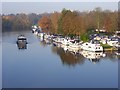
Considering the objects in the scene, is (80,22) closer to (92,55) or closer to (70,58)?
(92,55)

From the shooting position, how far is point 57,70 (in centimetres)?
753

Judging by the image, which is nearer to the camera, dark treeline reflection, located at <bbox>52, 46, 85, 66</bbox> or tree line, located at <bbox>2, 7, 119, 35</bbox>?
dark treeline reflection, located at <bbox>52, 46, 85, 66</bbox>

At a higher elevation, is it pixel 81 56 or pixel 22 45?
pixel 22 45

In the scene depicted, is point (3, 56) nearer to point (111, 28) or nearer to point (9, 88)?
point (9, 88)

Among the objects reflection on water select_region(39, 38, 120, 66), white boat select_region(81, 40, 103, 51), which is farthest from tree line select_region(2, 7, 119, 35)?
white boat select_region(81, 40, 103, 51)

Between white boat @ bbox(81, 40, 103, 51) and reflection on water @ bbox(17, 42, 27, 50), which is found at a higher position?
white boat @ bbox(81, 40, 103, 51)

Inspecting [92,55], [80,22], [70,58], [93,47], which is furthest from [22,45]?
[70,58]

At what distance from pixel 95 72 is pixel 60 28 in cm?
737

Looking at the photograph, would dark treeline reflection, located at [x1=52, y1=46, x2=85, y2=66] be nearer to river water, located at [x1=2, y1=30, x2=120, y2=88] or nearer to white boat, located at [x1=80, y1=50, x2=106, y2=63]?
river water, located at [x1=2, y1=30, x2=120, y2=88]

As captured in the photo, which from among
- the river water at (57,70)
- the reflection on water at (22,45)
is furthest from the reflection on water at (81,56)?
the reflection on water at (22,45)

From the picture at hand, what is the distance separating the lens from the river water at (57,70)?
20.5ft

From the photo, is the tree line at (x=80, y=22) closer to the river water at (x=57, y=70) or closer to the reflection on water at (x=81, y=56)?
the reflection on water at (x=81, y=56)

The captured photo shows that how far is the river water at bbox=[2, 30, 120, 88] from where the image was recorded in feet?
20.5

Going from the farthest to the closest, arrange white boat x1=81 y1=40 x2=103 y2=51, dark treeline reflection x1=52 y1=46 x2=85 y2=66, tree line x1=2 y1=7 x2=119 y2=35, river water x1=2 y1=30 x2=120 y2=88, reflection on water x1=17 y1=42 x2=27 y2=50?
tree line x1=2 y1=7 x2=119 y2=35 → reflection on water x1=17 y1=42 x2=27 y2=50 → white boat x1=81 y1=40 x2=103 y2=51 → dark treeline reflection x1=52 y1=46 x2=85 y2=66 → river water x1=2 y1=30 x2=120 y2=88
